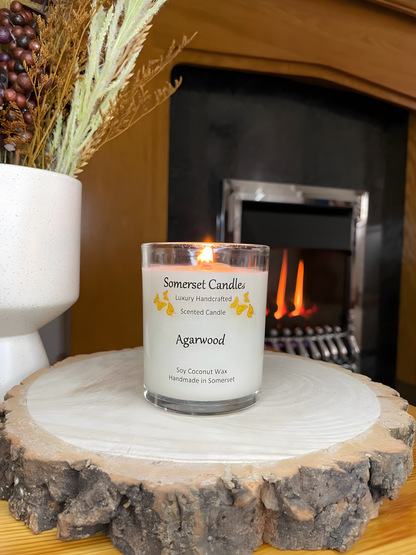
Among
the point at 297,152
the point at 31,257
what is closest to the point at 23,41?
the point at 31,257

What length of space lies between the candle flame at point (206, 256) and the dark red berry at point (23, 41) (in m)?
0.40

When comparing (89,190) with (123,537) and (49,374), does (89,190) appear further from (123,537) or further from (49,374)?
(123,537)

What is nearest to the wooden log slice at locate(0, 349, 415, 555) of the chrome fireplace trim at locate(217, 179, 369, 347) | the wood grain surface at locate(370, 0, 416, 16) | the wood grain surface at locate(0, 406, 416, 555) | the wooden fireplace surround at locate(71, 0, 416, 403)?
the wood grain surface at locate(0, 406, 416, 555)

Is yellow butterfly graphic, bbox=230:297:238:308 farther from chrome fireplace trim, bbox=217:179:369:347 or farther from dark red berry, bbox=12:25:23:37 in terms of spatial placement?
chrome fireplace trim, bbox=217:179:369:347

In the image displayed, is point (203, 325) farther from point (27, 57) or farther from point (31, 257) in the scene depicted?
point (27, 57)

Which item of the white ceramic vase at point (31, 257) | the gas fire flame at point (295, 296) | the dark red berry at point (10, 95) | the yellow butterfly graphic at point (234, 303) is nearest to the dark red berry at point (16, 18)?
the dark red berry at point (10, 95)

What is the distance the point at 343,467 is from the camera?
0.36m

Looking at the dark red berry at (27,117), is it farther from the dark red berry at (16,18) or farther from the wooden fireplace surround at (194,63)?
Answer: the wooden fireplace surround at (194,63)

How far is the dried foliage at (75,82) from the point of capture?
0.57 meters

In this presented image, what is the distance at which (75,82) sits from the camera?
627 millimetres

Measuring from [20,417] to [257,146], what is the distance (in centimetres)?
142

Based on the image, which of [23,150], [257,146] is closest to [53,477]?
[23,150]

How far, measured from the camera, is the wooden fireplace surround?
1.28m

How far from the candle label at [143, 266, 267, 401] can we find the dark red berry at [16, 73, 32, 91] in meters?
0.32
